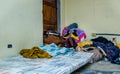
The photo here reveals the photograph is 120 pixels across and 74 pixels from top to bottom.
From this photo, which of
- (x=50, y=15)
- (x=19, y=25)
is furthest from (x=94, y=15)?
(x=19, y=25)

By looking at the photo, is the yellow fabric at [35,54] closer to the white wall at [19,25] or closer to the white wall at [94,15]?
the white wall at [19,25]

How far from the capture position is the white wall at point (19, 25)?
3098 mm

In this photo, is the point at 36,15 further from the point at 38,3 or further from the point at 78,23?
the point at 78,23

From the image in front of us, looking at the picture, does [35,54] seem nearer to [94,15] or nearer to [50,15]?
[50,15]

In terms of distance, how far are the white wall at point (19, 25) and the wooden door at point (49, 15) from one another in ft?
0.82

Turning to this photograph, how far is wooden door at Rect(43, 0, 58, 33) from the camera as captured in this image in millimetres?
4438

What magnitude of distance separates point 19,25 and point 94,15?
2367mm

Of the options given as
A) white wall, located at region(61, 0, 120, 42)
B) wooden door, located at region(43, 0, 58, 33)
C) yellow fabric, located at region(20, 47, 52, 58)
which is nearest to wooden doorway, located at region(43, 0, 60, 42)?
wooden door, located at region(43, 0, 58, 33)

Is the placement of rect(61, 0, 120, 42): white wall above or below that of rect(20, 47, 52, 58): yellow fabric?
above

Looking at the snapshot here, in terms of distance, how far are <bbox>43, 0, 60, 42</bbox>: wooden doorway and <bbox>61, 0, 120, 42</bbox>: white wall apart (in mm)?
426

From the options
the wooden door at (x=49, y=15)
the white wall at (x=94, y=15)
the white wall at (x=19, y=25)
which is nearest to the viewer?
the white wall at (x=19, y=25)

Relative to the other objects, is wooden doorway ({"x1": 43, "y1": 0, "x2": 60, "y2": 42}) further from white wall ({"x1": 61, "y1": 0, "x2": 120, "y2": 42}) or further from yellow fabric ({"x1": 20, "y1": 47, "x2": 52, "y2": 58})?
yellow fabric ({"x1": 20, "y1": 47, "x2": 52, "y2": 58})

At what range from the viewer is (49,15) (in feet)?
15.3

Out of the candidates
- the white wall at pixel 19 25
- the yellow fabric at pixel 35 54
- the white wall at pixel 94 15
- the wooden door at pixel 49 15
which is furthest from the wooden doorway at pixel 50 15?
the yellow fabric at pixel 35 54
